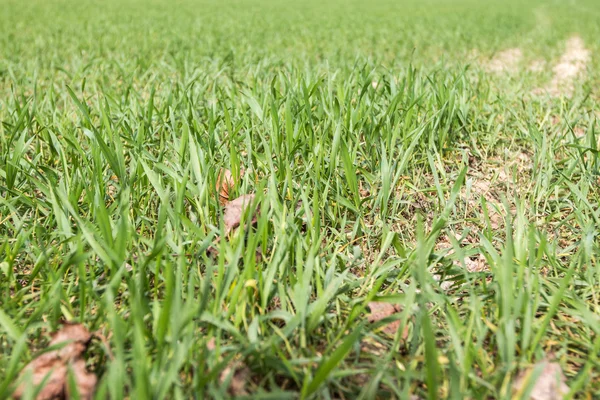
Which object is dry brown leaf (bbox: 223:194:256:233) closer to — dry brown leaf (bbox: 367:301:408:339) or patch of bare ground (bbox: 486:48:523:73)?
dry brown leaf (bbox: 367:301:408:339)

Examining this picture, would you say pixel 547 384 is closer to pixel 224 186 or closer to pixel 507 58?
pixel 224 186

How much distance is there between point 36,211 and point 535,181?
1916mm

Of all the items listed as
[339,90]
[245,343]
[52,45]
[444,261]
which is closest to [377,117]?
[339,90]

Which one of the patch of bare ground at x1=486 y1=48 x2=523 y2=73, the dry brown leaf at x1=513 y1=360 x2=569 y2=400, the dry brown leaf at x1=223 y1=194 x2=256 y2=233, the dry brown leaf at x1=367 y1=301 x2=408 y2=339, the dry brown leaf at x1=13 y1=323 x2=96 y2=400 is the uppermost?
the dry brown leaf at x1=223 y1=194 x2=256 y2=233

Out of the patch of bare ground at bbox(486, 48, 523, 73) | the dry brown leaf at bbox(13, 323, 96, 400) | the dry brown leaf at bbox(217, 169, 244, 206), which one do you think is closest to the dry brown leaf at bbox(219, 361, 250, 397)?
the dry brown leaf at bbox(13, 323, 96, 400)

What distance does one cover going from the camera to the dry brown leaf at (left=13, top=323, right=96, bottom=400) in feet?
2.88

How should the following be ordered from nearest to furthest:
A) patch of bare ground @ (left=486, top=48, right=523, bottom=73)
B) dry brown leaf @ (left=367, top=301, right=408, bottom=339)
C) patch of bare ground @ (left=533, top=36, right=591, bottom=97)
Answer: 1. dry brown leaf @ (left=367, top=301, right=408, bottom=339)
2. patch of bare ground @ (left=533, top=36, right=591, bottom=97)
3. patch of bare ground @ (left=486, top=48, right=523, bottom=73)

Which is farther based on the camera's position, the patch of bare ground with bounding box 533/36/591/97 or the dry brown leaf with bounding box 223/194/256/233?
the patch of bare ground with bounding box 533/36/591/97

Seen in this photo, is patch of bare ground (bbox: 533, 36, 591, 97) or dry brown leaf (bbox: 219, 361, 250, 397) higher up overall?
dry brown leaf (bbox: 219, 361, 250, 397)

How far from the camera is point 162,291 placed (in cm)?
125

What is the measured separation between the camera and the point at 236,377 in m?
0.96

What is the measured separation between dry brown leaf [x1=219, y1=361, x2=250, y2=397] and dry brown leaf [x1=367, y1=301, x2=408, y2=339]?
357mm

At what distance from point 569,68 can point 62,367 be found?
635 cm

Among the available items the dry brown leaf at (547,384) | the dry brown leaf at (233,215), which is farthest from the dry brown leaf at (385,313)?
the dry brown leaf at (233,215)
